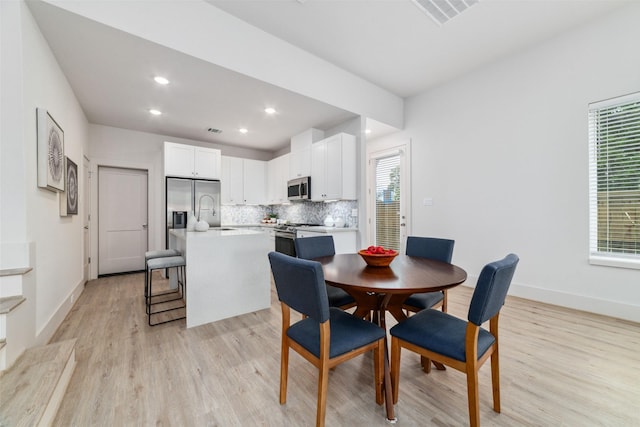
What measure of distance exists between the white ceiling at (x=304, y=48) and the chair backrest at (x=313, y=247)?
199 cm

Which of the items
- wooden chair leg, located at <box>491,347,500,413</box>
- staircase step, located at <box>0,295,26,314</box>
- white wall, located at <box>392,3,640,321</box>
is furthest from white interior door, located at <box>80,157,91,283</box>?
white wall, located at <box>392,3,640,321</box>

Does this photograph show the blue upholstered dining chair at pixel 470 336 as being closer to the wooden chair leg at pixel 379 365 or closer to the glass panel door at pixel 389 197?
the wooden chair leg at pixel 379 365

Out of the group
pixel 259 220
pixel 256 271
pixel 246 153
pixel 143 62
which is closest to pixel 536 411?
pixel 256 271

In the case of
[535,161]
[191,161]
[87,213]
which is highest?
[191,161]

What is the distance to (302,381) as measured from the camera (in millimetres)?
1773

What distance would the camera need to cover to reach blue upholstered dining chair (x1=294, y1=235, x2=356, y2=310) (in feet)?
6.75

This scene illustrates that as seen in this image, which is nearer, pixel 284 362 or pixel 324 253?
pixel 284 362

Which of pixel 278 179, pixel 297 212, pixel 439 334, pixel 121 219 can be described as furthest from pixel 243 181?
pixel 439 334

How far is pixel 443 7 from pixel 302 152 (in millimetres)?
2995

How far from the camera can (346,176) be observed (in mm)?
4168

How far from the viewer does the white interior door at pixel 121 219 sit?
15.5 ft

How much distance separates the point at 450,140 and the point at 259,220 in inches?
181

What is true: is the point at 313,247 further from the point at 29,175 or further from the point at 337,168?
the point at 29,175

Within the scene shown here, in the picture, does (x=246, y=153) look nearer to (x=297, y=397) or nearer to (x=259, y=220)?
(x=259, y=220)
